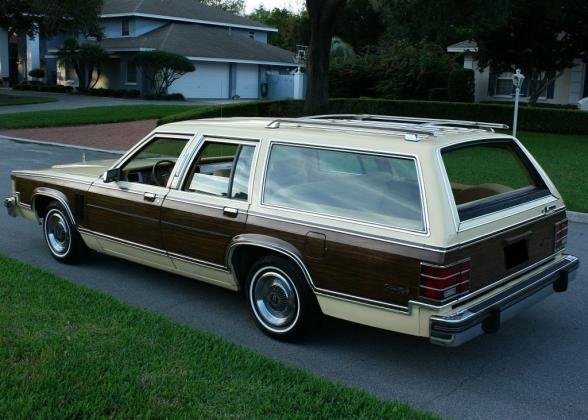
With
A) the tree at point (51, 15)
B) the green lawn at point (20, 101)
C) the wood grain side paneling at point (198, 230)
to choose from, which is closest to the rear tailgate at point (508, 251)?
the wood grain side paneling at point (198, 230)

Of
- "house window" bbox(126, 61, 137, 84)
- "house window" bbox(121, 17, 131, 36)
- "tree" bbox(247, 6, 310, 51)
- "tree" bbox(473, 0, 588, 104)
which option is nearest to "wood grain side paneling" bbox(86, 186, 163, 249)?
"tree" bbox(473, 0, 588, 104)

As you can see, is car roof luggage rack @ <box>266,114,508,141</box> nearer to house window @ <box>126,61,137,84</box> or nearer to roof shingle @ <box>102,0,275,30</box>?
house window @ <box>126,61,137,84</box>

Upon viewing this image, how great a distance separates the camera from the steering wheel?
617 cm

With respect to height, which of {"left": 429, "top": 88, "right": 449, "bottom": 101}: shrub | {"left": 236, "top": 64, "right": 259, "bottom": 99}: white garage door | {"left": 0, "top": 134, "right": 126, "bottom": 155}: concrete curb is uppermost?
{"left": 236, "top": 64, "right": 259, "bottom": 99}: white garage door

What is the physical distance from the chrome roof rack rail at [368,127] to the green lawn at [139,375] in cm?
170

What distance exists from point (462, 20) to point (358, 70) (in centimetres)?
1590

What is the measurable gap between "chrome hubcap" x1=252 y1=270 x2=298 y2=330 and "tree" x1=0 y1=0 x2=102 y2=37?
36726 millimetres

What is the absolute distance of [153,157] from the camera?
6.82 meters

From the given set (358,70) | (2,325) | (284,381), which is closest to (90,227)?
(2,325)

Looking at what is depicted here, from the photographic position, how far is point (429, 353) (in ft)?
16.0

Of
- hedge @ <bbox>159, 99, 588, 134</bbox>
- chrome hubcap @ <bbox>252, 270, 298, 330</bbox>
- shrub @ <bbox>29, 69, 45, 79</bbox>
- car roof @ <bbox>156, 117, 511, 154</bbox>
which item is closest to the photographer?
car roof @ <bbox>156, 117, 511, 154</bbox>

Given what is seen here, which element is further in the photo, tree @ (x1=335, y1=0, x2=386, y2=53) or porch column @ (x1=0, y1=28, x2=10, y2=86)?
porch column @ (x1=0, y1=28, x2=10, y2=86)

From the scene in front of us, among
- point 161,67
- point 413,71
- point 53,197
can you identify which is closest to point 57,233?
point 53,197

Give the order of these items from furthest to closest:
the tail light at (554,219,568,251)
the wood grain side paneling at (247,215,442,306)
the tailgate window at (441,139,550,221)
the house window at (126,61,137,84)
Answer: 1. the house window at (126,61,137,84)
2. the tail light at (554,219,568,251)
3. the tailgate window at (441,139,550,221)
4. the wood grain side paneling at (247,215,442,306)
